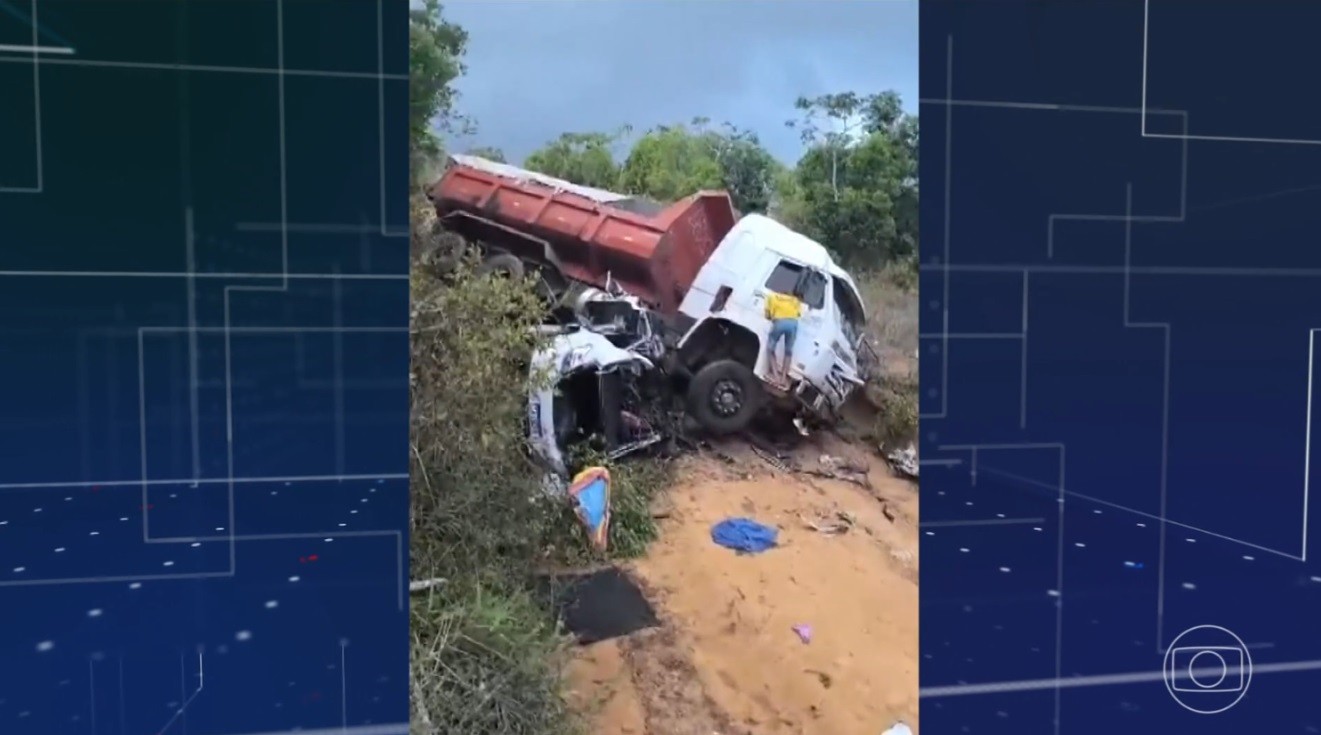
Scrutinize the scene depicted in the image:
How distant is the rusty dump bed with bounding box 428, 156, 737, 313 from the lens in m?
1.84

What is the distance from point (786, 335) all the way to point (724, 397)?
0.19m

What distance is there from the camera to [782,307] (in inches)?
82.8

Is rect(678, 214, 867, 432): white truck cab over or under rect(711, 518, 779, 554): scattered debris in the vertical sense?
over

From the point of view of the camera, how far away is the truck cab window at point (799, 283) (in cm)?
203

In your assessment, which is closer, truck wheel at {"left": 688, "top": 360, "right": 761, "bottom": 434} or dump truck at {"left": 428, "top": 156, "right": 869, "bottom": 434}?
dump truck at {"left": 428, "top": 156, "right": 869, "bottom": 434}
